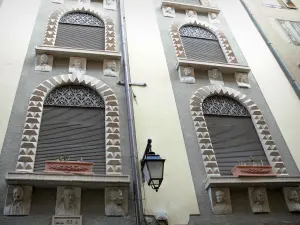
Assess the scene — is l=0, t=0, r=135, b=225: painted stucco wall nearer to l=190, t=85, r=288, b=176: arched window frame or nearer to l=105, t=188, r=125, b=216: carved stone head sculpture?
l=105, t=188, r=125, b=216: carved stone head sculpture

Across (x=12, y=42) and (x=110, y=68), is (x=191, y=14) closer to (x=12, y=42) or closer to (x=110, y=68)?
(x=110, y=68)

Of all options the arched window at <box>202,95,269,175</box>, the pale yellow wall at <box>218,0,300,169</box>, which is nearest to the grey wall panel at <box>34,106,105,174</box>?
the arched window at <box>202,95,269,175</box>

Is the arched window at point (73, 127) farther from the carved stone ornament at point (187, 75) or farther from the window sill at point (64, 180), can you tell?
the carved stone ornament at point (187, 75)

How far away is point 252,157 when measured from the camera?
619 cm

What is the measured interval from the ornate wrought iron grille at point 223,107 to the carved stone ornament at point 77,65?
278cm

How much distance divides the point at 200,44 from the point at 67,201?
5446mm

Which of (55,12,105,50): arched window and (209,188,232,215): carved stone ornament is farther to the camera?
(55,12,105,50): arched window

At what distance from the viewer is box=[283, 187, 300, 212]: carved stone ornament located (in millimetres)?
5454

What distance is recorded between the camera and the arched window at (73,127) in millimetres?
5418

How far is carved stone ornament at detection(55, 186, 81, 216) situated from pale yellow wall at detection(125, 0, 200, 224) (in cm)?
110

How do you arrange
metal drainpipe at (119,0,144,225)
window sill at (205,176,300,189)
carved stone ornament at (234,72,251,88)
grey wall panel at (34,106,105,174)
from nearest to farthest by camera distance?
metal drainpipe at (119,0,144,225) → window sill at (205,176,300,189) → grey wall panel at (34,106,105,174) → carved stone ornament at (234,72,251,88)

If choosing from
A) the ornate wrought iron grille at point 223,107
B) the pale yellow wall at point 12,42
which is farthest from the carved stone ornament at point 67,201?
the ornate wrought iron grille at point 223,107

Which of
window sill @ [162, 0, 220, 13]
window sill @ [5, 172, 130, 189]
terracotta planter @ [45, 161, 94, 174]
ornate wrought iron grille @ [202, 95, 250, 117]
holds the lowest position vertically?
window sill @ [5, 172, 130, 189]

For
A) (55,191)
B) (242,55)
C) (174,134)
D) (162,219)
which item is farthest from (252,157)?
(55,191)
